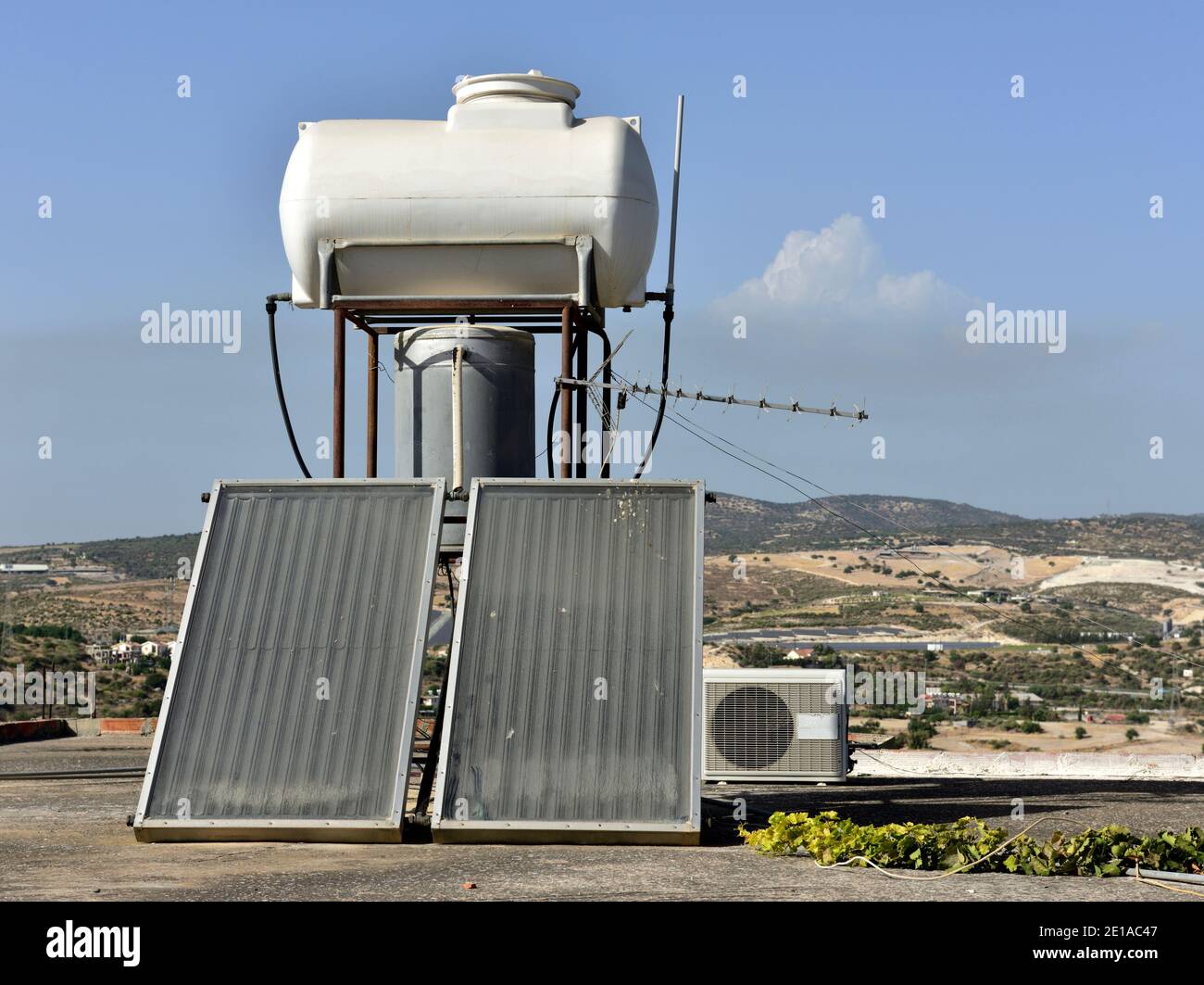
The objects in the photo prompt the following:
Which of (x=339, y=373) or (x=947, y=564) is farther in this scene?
(x=947, y=564)

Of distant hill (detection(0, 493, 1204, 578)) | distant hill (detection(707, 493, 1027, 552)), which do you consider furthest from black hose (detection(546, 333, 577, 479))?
distant hill (detection(707, 493, 1027, 552))

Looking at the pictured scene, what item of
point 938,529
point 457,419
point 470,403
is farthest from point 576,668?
point 938,529

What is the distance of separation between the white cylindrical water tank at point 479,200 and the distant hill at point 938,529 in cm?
7501

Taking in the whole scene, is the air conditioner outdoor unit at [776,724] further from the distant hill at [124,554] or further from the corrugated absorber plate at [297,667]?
the distant hill at [124,554]

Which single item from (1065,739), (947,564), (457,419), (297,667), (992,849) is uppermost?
(457,419)

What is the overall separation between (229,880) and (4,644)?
2183 inches

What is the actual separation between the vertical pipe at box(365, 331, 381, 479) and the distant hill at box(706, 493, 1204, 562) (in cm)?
7426

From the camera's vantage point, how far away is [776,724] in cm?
2284

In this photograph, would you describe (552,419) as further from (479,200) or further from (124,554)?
(124,554)

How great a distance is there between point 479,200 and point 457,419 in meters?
2.47

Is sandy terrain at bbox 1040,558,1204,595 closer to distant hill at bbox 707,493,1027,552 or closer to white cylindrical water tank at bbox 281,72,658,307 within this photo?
distant hill at bbox 707,493,1027,552

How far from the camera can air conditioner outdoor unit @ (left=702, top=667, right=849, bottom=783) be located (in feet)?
74.5

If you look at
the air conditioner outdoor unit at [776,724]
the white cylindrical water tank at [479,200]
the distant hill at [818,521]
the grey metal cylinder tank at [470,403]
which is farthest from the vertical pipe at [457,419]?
the distant hill at [818,521]

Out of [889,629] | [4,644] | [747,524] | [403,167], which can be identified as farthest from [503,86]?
[747,524]
